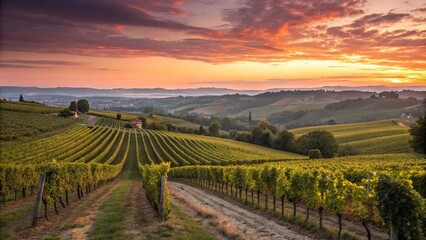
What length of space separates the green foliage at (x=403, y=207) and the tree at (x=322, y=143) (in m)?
100

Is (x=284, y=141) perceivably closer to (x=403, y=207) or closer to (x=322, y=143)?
(x=322, y=143)

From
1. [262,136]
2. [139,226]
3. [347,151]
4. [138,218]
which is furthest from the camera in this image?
[262,136]

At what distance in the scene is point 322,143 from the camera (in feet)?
361

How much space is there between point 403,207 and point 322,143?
102 meters

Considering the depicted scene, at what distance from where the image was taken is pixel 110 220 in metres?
17.8

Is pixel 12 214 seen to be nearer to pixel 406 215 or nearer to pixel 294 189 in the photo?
pixel 294 189

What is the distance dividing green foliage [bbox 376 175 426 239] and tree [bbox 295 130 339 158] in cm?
10014

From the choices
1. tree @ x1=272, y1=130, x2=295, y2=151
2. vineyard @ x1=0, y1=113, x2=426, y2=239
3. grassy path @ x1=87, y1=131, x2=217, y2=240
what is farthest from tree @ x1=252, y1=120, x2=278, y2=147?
grassy path @ x1=87, y1=131, x2=217, y2=240

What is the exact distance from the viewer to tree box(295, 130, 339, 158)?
108m

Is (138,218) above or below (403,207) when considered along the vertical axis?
below

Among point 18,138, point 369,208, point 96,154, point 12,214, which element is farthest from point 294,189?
point 18,138

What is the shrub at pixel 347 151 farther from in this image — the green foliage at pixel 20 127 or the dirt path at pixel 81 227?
the dirt path at pixel 81 227

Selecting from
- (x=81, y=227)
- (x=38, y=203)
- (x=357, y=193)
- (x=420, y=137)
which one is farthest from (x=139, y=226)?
(x=420, y=137)

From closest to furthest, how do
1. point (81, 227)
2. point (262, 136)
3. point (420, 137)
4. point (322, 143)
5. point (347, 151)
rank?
point (81, 227) < point (420, 137) < point (347, 151) < point (322, 143) < point (262, 136)
